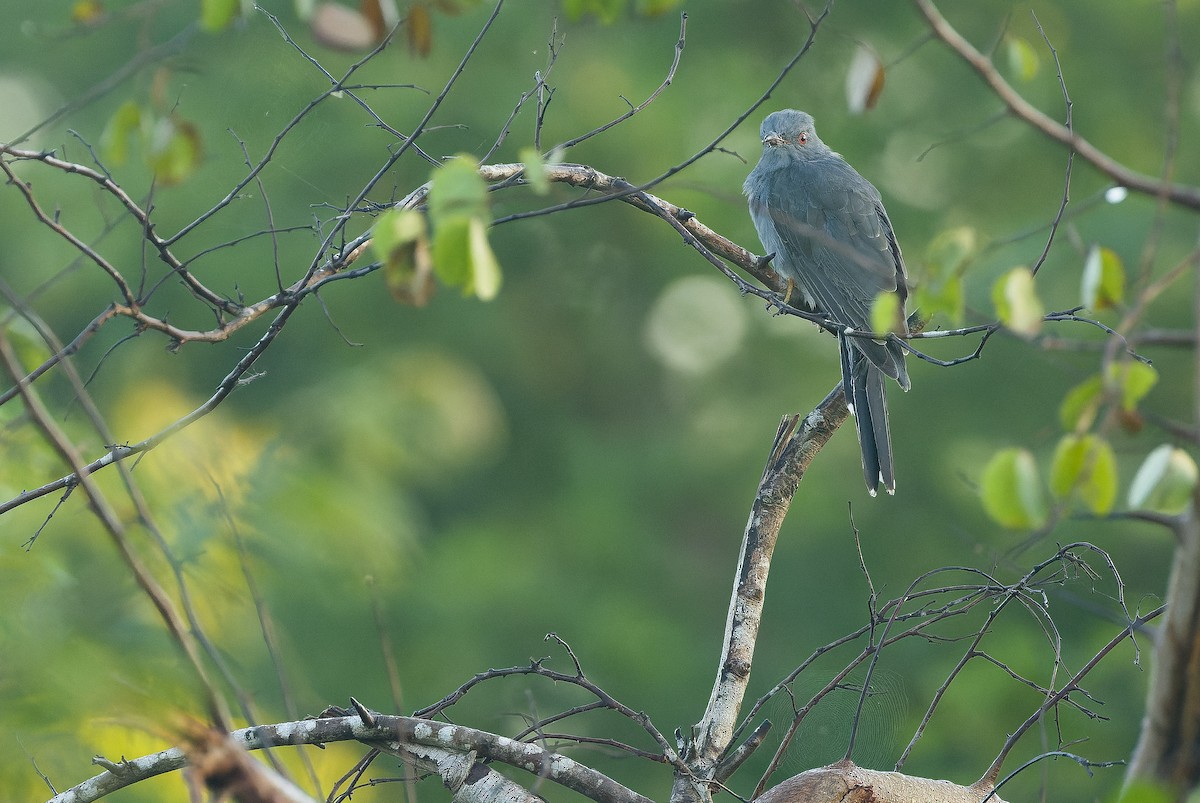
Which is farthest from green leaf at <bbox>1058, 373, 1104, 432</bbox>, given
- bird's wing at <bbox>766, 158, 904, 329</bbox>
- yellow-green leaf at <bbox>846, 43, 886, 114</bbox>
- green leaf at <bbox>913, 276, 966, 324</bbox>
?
bird's wing at <bbox>766, 158, 904, 329</bbox>

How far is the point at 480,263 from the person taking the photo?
1.05 m

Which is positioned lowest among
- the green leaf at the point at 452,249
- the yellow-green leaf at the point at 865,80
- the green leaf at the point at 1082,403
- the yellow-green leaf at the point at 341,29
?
the green leaf at the point at 1082,403

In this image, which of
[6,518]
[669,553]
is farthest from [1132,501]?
[669,553]

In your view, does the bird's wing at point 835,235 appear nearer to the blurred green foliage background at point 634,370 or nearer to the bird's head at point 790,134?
the bird's head at point 790,134

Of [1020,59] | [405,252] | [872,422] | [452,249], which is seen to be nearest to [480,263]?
[452,249]

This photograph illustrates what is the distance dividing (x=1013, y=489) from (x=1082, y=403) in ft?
0.31

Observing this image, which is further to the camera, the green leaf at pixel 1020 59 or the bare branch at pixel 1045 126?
the green leaf at pixel 1020 59

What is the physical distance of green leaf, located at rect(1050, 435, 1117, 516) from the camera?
3.07 ft

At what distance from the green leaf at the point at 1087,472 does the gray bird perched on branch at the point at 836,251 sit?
1960 millimetres

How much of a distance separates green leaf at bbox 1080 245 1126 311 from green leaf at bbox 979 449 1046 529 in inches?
6.1

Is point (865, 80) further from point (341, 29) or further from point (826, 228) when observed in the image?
point (826, 228)

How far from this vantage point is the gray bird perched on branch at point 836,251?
325cm

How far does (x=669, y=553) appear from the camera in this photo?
8.48 m

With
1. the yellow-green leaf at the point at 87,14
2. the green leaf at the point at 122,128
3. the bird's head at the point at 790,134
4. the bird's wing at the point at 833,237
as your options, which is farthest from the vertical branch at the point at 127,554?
the bird's head at the point at 790,134
